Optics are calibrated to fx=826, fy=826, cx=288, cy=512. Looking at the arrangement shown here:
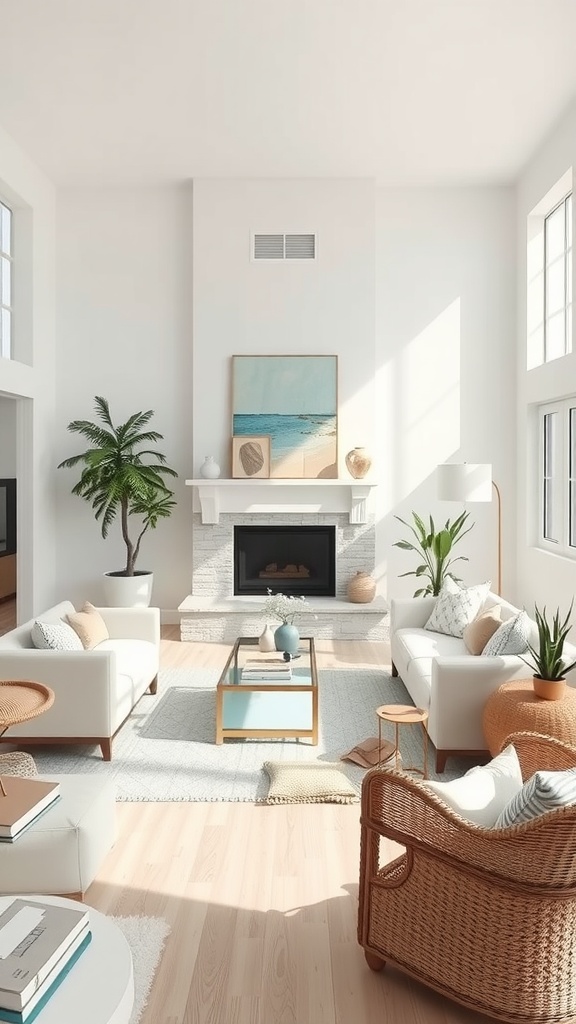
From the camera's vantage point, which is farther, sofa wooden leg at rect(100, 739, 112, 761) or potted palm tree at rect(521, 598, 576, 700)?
sofa wooden leg at rect(100, 739, 112, 761)

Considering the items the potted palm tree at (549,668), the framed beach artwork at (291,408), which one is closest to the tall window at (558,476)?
the framed beach artwork at (291,408)

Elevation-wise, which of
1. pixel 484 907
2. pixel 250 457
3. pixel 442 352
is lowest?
pixel 484 907

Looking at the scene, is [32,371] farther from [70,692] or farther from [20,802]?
[20,802]

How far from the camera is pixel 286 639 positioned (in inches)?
209

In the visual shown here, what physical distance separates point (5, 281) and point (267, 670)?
14.9ft

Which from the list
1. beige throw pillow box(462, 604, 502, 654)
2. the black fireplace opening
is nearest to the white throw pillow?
beige throw pillow box(462, 604, 502, 654)

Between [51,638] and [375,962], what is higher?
[51,638]

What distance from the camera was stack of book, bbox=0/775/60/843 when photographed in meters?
2.43

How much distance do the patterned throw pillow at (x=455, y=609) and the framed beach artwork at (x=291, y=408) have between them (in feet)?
7.53

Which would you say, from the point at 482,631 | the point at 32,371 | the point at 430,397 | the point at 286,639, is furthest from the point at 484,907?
the point at 32,371

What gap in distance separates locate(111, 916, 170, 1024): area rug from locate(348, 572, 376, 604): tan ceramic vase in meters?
5.01

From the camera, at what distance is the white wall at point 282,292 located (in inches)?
309

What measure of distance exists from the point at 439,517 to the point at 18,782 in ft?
19.3

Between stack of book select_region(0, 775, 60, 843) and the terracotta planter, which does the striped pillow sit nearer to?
A: stack of book select_region(0, 775, 60, 843)
